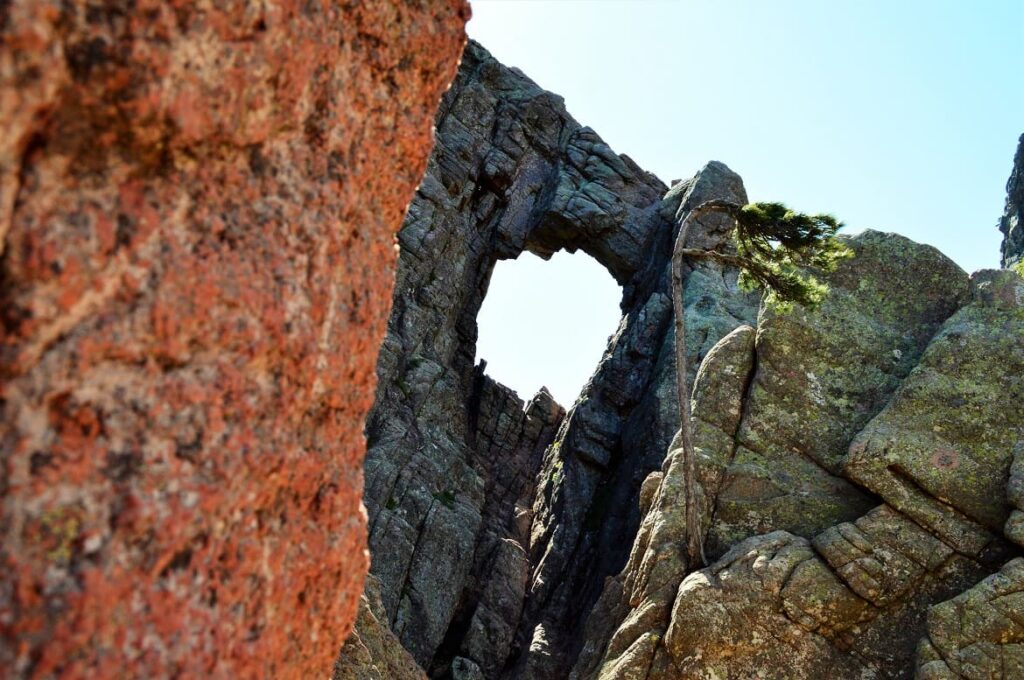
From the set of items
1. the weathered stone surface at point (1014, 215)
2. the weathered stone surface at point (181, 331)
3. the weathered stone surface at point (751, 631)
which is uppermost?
the weathered stone surface at point (1014, 215)

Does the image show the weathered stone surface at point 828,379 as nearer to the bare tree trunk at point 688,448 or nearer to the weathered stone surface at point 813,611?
the bare tree trunk at point 688,448

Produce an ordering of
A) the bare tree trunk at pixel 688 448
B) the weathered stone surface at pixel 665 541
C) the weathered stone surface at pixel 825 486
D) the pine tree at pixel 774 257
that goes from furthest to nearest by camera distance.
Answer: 1. the pine tree at pixel 774 257
2. the bare tree trunk at pixel 688 448
3. the weathered stone surface at pixel 665 541
4. the weathered stone surface at pixel 825 486

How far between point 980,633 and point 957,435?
19.2 feet

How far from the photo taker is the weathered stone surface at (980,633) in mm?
16047

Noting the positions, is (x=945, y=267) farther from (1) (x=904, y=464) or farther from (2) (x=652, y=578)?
(2) (x=652, y=578)

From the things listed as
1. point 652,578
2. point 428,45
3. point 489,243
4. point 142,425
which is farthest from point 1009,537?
point 489,243

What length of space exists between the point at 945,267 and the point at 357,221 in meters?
25.0

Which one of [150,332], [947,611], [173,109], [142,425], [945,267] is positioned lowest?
[142,425]

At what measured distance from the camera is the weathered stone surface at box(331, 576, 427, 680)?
37.4 feet

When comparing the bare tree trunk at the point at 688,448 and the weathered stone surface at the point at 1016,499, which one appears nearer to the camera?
the weathered stone surface at the point at 1016,499

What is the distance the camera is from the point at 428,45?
6.56 metres

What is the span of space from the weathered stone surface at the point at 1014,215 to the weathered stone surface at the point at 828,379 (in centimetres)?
5828

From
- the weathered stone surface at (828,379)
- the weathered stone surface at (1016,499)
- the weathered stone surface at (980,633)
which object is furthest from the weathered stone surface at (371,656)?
the weathered stone surface at (1016,499)

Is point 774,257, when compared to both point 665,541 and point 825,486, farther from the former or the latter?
point 665,541
